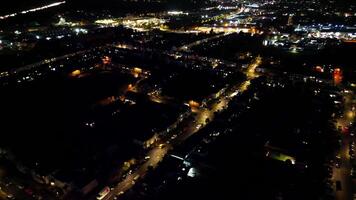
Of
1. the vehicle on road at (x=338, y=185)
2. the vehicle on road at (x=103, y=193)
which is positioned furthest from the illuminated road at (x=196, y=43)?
the vehicle on road at (x=338, y=185)

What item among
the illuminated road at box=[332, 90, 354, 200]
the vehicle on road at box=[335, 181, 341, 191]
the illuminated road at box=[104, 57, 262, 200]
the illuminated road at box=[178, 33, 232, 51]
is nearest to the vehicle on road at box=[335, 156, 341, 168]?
the illuminated road at box=[332, 90, 354, 200]

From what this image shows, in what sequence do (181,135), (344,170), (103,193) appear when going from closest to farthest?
(103,193)
(344,170)
(181,135)

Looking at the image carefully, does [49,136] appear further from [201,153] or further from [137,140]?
[201,153]

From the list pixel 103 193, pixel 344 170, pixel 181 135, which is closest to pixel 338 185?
pixel 344 170

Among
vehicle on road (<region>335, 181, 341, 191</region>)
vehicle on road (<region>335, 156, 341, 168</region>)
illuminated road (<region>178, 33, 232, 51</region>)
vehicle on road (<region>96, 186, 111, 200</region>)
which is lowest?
vehicle on road (<region>335, 181, 341, 191</region>)

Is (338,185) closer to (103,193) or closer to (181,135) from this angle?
(181,135)

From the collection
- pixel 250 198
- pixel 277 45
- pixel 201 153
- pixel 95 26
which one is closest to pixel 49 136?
pixel 201 153

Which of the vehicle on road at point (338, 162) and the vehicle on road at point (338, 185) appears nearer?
the vehicle on road at point (338, 185)

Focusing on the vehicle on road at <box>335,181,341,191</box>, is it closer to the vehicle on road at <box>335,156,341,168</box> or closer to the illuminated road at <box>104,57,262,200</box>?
the vehicle on road at <box>335,156,341,168</box>

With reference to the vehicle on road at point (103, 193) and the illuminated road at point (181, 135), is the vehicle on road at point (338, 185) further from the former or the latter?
the vehicle on road at point (103, 193)
